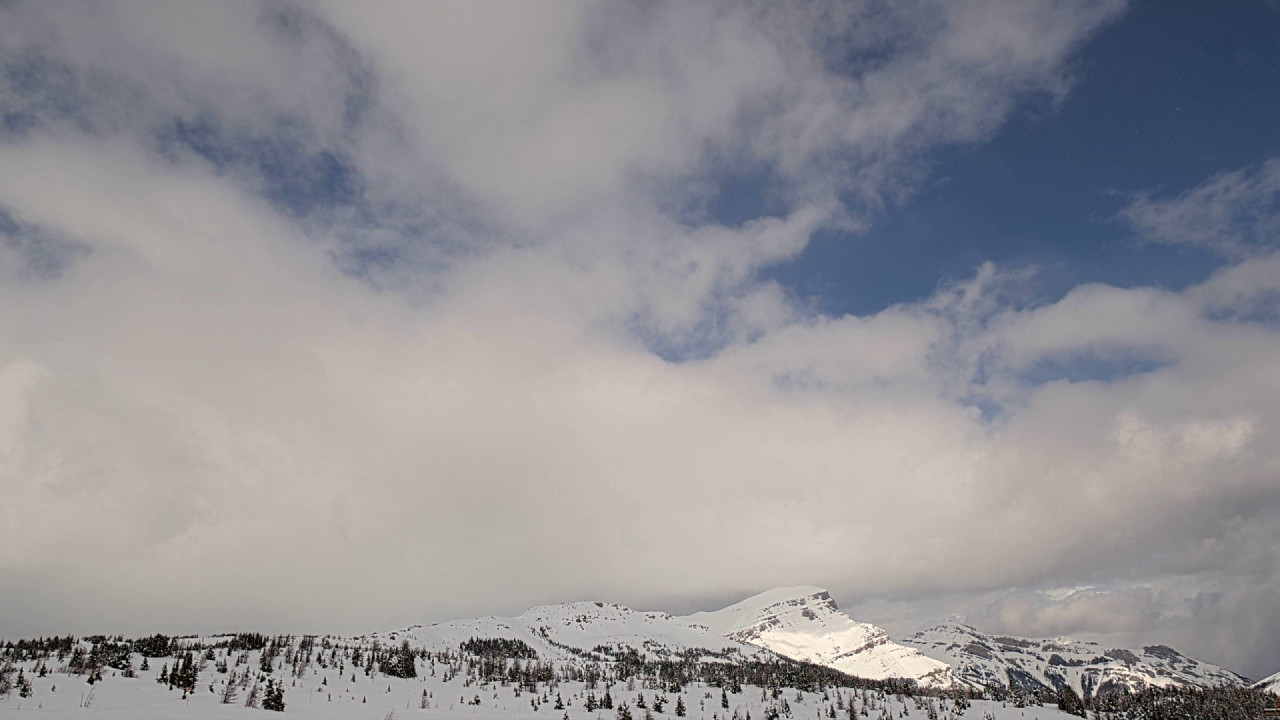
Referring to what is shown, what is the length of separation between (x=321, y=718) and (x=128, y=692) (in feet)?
68.7

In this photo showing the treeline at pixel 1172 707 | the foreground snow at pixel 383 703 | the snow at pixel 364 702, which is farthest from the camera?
the treeline at pixel 1172 707

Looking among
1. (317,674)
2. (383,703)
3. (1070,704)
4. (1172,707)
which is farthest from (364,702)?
(1172,707)

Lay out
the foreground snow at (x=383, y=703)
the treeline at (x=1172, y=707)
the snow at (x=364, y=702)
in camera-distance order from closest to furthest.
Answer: the snow at (x=364, y=702), the foreground snow at (x=383, y=703), the treeline at (x=1172, y=707)

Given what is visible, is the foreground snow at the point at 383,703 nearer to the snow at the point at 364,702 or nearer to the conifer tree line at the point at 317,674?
the snow at the point at 364,702

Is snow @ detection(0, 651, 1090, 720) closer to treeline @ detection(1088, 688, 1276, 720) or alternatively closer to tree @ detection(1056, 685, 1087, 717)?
tree @ detection(1056, 685, 1087, 717)

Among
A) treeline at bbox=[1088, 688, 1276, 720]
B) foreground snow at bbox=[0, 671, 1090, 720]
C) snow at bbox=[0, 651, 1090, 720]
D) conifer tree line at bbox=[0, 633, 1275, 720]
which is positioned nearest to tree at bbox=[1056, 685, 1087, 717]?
conifer tree line at bbox=[0, 633, 1275, 720]

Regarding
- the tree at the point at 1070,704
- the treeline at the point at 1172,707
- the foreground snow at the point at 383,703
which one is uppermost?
the foreground snow at the point at 383,703

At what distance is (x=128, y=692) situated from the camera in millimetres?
58344

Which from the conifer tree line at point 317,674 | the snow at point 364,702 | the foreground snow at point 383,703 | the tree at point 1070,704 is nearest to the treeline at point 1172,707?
the conifer tree line at point 317,674

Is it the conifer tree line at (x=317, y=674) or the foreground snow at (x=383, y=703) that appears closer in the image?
the foreground snow at (x=383, y=703)

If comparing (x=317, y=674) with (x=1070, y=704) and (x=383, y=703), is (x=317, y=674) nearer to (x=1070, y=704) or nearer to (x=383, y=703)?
(x=383, y=703)

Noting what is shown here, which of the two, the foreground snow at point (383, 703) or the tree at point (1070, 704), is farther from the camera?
the tree at point (1070, 704)

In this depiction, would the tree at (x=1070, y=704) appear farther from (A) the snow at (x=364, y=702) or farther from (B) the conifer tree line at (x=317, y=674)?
(A) the snow at (x=364, y=702)

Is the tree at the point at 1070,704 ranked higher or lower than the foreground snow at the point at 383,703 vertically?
lower
